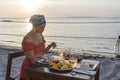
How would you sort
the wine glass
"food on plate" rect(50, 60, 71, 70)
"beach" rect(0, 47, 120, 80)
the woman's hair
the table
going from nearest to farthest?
1. the table
2. "food on plate" rect(50, 60, 71, 70)
3. the wine glass
4. the woman's hair
5. "beach" rect(0, 47, 120, 80)

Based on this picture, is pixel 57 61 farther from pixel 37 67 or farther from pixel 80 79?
pixel 80 79

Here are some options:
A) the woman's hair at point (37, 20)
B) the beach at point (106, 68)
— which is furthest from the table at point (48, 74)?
the beach at point (106, 68)

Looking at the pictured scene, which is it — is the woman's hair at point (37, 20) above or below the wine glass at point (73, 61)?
above

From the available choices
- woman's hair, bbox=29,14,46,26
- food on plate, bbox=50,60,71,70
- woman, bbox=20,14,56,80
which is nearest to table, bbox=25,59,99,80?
food on plate, bbox=50,60,71,70

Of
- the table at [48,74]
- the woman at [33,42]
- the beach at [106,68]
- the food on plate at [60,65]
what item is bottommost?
the beach at [106,68]

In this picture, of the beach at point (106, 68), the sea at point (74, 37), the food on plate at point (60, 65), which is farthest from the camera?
the sea at point (74, 37)

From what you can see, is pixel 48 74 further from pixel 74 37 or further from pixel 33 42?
pixel 74 37

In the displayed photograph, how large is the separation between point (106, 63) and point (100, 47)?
339 inches

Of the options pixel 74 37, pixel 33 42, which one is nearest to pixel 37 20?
pixel 33 42

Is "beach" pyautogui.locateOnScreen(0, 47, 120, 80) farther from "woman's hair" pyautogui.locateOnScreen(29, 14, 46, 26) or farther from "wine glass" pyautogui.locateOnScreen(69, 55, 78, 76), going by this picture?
"woman's hair" pyautogui.locateOnScreen(29, 14, 46, 26)

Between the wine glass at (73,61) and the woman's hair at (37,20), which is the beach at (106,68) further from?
the woman's hair at (37,20)

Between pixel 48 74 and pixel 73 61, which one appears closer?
pixel 48 74

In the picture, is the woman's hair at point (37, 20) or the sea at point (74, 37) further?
the sea at point (74, 37)

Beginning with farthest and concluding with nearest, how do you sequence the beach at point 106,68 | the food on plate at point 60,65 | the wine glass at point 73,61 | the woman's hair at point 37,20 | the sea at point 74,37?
the sea at point 74,37 < the beach at point 106,68 < the woman's hair at point 37,20 < the wine glass at point 73,61 < the food on plate at point 60,65
